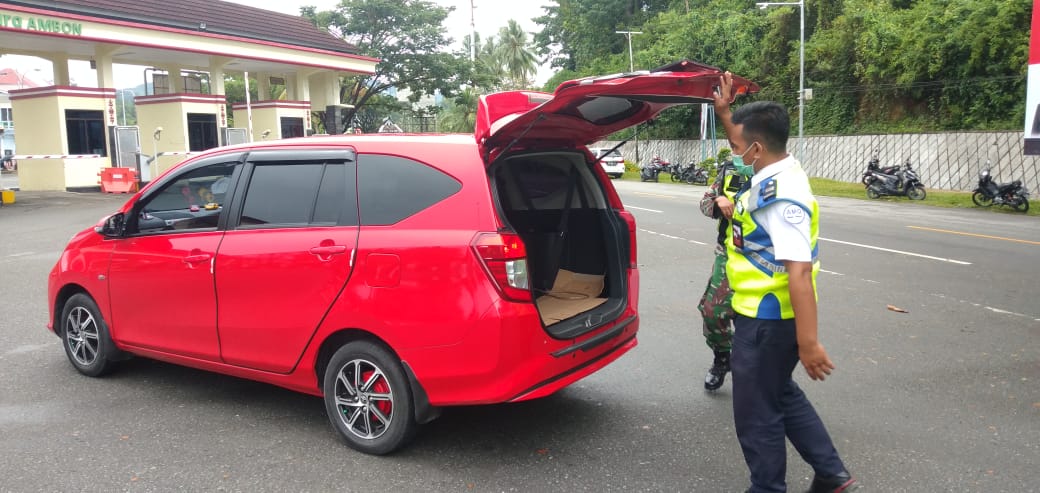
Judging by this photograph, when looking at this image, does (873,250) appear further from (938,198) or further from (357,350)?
(938,198)

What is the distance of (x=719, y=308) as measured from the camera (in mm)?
4594

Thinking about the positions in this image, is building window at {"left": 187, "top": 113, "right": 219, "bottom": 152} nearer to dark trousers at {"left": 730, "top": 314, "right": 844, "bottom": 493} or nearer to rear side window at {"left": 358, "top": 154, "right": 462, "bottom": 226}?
rear side window at {"left": 358, "top": 154, "right": 462, "bottom": 226}

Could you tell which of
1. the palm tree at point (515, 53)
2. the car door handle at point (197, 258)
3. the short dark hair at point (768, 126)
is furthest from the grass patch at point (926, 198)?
the palm tree at point (515, 53)

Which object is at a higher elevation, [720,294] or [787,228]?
[787,228]

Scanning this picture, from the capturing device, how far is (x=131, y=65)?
31656 millimetres

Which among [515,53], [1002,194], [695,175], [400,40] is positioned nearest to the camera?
[1002,194]

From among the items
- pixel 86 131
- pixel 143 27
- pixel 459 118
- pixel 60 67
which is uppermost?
pixel 143 27

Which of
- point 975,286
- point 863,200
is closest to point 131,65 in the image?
point 863,200

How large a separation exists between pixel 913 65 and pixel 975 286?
22587 mm

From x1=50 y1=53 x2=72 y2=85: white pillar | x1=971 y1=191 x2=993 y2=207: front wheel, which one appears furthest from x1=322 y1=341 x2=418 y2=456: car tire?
x1=50 y1=53 x2=72 y2=85: white pillar

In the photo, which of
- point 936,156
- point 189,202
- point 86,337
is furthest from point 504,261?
point 936,156

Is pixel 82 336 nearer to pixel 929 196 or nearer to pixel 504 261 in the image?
pixel 504 261

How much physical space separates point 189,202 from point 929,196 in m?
22.7

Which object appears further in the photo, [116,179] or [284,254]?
[116,179]
